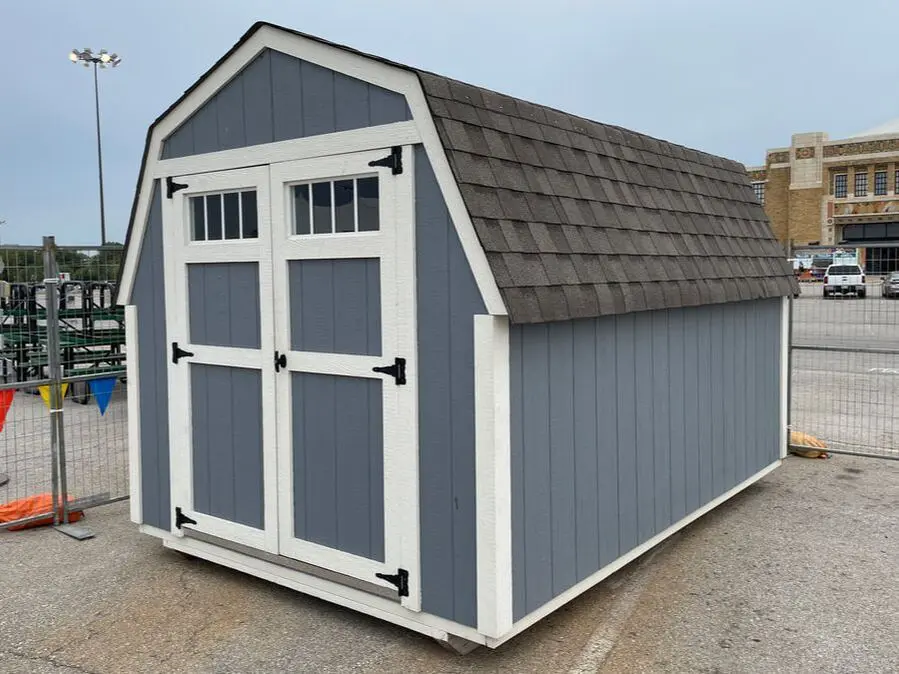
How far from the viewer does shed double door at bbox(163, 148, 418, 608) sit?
353 cm

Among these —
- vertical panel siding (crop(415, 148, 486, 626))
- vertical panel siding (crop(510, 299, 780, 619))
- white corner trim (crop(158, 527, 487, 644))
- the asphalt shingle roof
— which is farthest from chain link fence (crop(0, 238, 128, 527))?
vertical panel siding (crop(510, 299, 780, 619))

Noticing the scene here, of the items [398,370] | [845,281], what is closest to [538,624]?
[398,370]

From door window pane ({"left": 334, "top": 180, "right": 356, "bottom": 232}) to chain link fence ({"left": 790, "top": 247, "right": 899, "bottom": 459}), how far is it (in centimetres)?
442

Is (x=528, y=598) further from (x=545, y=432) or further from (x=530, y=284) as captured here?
(x=530, y=284)

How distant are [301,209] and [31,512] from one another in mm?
3311

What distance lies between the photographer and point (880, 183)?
168ft

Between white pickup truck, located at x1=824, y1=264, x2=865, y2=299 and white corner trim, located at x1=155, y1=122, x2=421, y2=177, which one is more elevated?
white corner trim, located at x1=155, y1=122, x2=421, y2=177

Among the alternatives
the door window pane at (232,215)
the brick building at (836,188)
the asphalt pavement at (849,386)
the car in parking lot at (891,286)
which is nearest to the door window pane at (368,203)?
the door window pane at (232,215)

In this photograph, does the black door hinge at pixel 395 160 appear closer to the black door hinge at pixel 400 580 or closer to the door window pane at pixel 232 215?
the door window pane at pixel 232 215

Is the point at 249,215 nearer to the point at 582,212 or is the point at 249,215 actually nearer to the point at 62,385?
the point at 582,212

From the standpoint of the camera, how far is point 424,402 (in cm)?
344

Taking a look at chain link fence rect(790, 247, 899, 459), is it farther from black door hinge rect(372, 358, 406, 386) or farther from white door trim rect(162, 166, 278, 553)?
white door trim rect(162, 166, 278, 553)

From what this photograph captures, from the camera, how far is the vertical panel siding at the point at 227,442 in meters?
4.15

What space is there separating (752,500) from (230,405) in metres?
4.00
